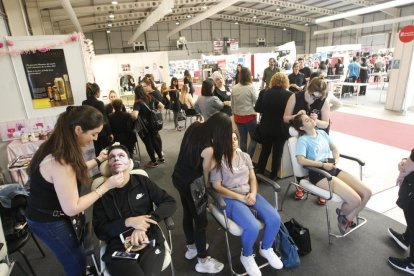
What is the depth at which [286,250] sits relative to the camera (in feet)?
6.44

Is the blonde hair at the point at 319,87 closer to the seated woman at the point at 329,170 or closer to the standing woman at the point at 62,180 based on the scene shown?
the seated woman at the point at 329,170

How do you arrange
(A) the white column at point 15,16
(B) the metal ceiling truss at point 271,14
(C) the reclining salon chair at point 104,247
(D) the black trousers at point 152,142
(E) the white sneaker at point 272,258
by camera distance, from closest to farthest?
(C) the reclining salon chair at point 104,247 → (E) the white sneaker at point 272,258 → (D) the black trousers at point 152,142 → (A) the white column at point 15,16 → (B) the metal ceiling truss at point 271,14

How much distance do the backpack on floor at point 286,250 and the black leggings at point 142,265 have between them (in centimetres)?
94

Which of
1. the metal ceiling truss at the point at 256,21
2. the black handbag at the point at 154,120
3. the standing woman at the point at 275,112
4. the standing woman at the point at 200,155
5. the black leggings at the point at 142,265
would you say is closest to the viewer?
the black leggings at the point at 142,265

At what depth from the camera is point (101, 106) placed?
356 cm

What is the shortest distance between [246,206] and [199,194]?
0.39 m

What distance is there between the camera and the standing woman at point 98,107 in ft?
11.6

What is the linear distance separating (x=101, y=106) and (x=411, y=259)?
367 cm

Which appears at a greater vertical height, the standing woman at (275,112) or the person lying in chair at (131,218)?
the standing woman at (275,112)

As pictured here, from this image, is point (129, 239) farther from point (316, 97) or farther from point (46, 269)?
point (316, 97)

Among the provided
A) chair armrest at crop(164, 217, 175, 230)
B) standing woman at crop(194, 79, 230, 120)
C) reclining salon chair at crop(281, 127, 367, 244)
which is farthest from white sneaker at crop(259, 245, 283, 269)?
standing woman at crop(194, 79, 230, 120)

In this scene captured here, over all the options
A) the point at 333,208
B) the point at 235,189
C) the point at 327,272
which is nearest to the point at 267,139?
the point at 333,208

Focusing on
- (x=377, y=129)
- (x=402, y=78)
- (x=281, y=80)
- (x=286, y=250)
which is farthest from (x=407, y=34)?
(x=286, y=250)

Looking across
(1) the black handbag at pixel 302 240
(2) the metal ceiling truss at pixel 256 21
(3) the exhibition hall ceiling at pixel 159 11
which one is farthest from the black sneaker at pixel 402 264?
(2) the metal ceiling truss at pixel 256 21
